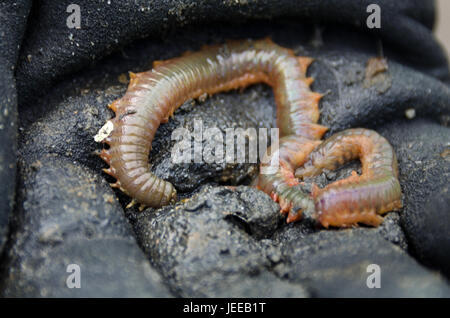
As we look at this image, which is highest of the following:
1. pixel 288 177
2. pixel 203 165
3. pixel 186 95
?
pixel 186 95

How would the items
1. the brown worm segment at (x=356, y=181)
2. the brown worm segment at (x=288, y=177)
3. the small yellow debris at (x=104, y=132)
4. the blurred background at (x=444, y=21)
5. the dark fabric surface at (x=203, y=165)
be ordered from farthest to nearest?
the blurred background at (x=444, y=21) → the small yellow debris at (x=104, y=132) → the brown worm segment at (x=288, y=177) → the brown worm segment at (x=356, y=181) → the dark fabric surface at (x=203, y=165)

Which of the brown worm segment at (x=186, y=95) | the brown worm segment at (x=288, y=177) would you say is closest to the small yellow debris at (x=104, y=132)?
the brown worm segment at (x=186, y=95)

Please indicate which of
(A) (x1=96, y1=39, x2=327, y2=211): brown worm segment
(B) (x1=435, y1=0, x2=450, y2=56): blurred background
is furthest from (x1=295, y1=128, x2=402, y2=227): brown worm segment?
(B) (x1=435, y1=0, x2=450, y2=56): blurred background

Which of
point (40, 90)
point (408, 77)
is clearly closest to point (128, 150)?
point (40, 90)

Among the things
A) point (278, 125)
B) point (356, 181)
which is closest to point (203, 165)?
point (278, 125)

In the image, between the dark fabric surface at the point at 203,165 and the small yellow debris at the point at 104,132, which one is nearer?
the dark fabric surface at the point at 203,165

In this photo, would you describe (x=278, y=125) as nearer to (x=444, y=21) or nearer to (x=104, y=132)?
(x=104, y=132)

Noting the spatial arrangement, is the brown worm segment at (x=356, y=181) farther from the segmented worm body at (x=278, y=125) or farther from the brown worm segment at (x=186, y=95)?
the brown worm segment at (x=186, y=95)

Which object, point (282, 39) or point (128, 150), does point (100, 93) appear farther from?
point (282, 39)
